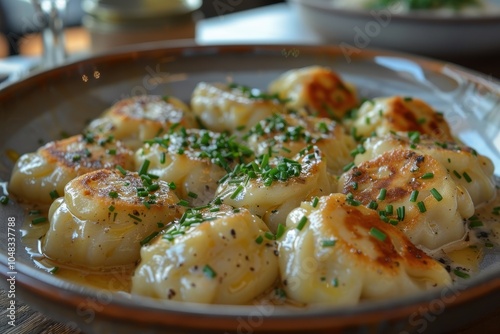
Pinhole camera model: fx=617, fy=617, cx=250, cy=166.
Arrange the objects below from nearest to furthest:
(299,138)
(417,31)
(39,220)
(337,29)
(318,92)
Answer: (39,220) → (299,138) → (318,92) → (417,31) → (337,29)

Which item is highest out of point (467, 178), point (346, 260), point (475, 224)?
point (346, 260)

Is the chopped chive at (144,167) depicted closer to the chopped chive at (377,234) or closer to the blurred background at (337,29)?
the chopped chive at (377,234)

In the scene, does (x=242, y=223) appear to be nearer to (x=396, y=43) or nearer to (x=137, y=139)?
(x=137, y=139)

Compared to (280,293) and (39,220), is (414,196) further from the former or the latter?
(39,220)

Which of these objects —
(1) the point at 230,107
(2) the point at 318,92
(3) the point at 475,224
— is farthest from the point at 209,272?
(2) the point at 318,92

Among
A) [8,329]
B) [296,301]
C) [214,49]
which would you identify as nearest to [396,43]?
[214,49]

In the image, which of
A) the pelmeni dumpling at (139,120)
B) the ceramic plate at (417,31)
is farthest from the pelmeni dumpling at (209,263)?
the ceramic plate at (417,31)
